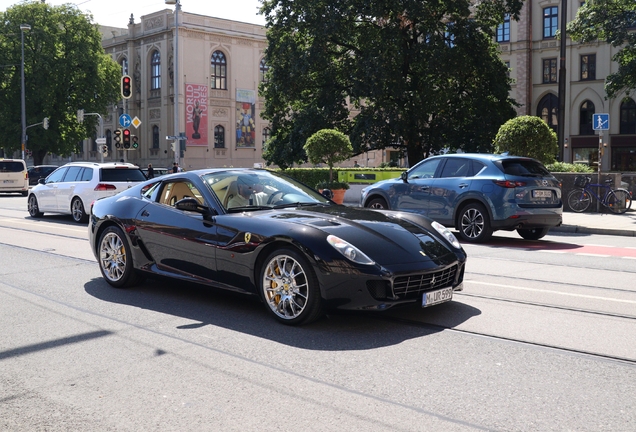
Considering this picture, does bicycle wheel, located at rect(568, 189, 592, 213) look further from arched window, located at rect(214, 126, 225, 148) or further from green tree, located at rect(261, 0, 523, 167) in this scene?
arched window, located at rect(214, 126, 225, 148)

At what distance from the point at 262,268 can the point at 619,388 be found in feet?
10.2

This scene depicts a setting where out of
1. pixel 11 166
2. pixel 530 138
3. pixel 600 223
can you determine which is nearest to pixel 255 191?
pixel 600 223

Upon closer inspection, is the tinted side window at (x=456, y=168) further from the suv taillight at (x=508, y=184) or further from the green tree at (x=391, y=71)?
the green tree at (x=391, y=71)

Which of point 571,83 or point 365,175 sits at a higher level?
point 571,83

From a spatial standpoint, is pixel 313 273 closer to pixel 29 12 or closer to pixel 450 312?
pixel 450 312

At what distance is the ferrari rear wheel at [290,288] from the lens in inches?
240

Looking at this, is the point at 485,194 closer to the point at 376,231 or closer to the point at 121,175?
the point at 376,231

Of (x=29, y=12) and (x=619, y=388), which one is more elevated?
(x=29, y=12)

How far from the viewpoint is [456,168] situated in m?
14.4

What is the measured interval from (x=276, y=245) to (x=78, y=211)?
14.1 m

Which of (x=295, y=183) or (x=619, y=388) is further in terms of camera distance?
(x=295, y=183)

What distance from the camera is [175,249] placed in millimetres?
7480

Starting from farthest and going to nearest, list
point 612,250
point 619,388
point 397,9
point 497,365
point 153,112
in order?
point 153,112
point 397,9
point 612,250
point 497,365
point 619,388

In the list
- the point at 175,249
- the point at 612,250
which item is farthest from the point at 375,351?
the point at 612,250
